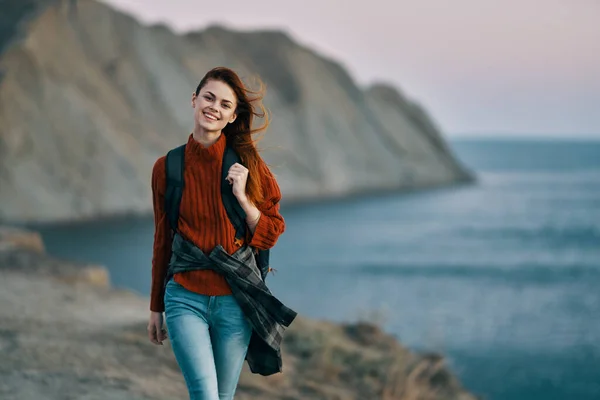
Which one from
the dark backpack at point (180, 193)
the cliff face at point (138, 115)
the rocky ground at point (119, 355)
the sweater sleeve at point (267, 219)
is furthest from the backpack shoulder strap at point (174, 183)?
the cliff face at point (138, 115)

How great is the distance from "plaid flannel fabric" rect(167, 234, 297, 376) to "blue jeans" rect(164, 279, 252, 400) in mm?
42

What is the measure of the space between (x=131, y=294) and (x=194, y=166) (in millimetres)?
6801

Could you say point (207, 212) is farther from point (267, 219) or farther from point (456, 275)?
point (456, 275)

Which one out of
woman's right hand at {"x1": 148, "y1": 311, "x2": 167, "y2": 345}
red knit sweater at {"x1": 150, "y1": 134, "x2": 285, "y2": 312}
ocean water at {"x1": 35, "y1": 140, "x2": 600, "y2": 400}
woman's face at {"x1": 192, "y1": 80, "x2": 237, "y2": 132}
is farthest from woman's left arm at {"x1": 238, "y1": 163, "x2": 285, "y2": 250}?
ocean water at {"x1": 35, "y1": 140, "x2": 600, "y2": 400}

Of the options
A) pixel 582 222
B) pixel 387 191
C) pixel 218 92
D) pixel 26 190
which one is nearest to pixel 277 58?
pixel 387 191

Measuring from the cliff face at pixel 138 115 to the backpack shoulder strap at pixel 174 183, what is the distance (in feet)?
48.8

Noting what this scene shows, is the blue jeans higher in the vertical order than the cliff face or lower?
lower

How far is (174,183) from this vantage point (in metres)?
2.88

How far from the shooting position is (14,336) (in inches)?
235

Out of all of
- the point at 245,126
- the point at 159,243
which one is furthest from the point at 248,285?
the point at 245,126

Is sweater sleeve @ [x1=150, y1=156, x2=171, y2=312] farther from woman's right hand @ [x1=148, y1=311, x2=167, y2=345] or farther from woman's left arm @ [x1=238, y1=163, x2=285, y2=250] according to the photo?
woman's left arm @ [x1=238, y1=163, x2=285, y2=250]

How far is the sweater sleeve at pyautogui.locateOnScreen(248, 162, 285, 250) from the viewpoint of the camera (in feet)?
9.47

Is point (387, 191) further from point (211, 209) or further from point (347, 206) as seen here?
point (211, 209)

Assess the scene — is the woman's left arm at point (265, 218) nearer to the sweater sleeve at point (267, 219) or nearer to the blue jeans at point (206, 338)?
the sweater sleeve at point (267, 219)
